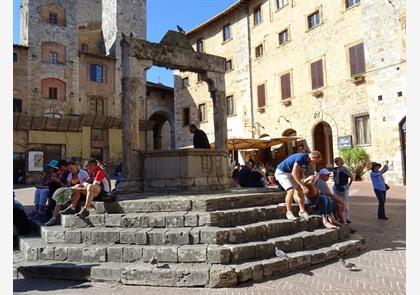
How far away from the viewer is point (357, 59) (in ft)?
58.6

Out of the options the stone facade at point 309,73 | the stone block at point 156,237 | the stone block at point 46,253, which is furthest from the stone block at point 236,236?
the stone facade at point 309,73

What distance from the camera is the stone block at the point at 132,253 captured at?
5398 millimetres

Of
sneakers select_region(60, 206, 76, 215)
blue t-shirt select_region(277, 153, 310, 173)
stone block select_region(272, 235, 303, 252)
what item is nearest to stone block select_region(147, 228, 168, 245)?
stone block select_region(272, 235, 303, 252)

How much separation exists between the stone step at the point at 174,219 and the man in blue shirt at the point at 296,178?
0.43m

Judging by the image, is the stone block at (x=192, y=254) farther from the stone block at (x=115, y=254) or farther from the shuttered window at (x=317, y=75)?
the shuttered window at (x=317, y=75)

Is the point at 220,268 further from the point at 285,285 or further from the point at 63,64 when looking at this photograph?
the point at 63,64

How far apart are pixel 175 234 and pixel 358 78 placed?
49.5ft

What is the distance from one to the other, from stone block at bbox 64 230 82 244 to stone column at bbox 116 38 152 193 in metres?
2.47

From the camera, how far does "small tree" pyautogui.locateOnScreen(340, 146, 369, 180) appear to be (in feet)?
55.9

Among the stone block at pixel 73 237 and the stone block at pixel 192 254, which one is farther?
the stone block at pixel 73 237

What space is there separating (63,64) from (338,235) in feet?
89.4

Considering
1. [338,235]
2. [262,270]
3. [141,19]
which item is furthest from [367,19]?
[141,19]

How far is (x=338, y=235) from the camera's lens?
6.61 metres

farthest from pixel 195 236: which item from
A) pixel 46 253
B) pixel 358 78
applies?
pixel 358 78
